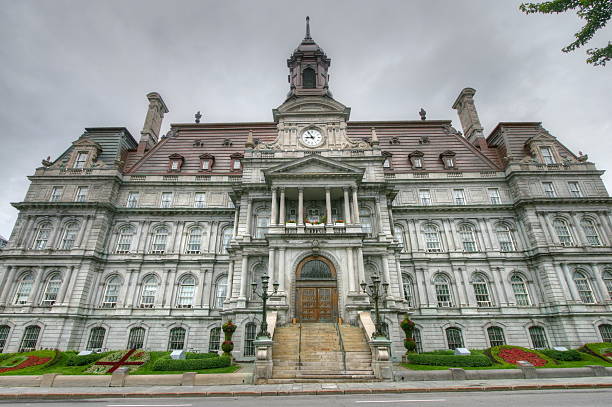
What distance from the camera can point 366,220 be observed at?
30.2m

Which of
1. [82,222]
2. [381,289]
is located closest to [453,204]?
[381,289]

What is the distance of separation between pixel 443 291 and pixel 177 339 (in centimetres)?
2591

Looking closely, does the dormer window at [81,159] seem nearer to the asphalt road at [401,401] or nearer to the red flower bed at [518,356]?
the asphalt road at [401,401]

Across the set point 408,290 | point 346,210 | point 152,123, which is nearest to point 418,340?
point 408,290

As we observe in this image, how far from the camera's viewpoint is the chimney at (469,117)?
42.0 metres

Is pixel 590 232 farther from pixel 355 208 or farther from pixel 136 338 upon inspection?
pixel 136 338

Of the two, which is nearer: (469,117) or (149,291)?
(149,291)

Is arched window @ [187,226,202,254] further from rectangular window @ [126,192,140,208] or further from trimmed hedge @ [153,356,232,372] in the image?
trimmed hedge @ [153,356,232,372]

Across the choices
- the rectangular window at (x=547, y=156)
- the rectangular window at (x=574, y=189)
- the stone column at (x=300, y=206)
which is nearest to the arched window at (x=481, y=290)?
the rectangular window at (x=574, y=189)

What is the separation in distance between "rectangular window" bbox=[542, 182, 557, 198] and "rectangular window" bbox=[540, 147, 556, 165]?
2.72 m

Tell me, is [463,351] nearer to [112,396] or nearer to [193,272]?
[112,396]

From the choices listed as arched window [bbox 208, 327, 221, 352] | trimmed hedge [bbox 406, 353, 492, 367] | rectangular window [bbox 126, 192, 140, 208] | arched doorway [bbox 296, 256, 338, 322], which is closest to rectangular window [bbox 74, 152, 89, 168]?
rectangular window [bbox 126, 192, 140, 208]

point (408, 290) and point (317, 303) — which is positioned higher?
point (408, 290)

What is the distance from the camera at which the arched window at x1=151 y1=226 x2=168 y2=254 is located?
33219mm
